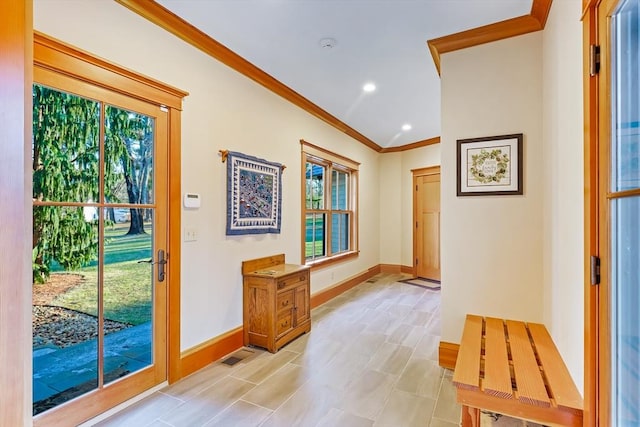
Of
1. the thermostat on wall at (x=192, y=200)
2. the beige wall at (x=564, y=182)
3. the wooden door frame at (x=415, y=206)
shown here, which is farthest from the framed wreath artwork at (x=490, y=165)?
the wooden door frame at (x=415, y=206)

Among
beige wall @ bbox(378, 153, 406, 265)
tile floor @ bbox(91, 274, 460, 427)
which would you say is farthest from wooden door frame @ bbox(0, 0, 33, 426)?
beige wall @ bbox(378, 153, 406, 265)

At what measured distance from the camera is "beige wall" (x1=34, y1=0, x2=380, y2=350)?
201 cm

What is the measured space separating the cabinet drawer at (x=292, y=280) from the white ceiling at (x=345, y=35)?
82.1 inches

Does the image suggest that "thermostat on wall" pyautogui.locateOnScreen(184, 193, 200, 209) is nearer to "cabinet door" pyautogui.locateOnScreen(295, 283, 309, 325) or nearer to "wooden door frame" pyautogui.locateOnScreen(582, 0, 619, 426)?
"cabinet door" pyautogui.locateOnScreen(295, 283, 309, 325)

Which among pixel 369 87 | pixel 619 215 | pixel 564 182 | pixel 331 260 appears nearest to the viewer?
pixel 619 215

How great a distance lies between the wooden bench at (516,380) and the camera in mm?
1464

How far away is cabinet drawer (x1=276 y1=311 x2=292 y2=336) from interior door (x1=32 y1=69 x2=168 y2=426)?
39.3 inches

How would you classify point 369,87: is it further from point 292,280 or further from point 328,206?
point 292,280

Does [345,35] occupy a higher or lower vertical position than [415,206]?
higher

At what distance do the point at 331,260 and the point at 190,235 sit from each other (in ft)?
8.45

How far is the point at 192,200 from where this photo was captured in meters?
2.56

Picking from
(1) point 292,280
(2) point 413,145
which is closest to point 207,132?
(1) point 292,280

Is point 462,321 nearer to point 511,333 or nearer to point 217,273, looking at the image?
point 511,333

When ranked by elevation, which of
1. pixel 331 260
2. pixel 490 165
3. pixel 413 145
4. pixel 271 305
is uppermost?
pixel 413 145
